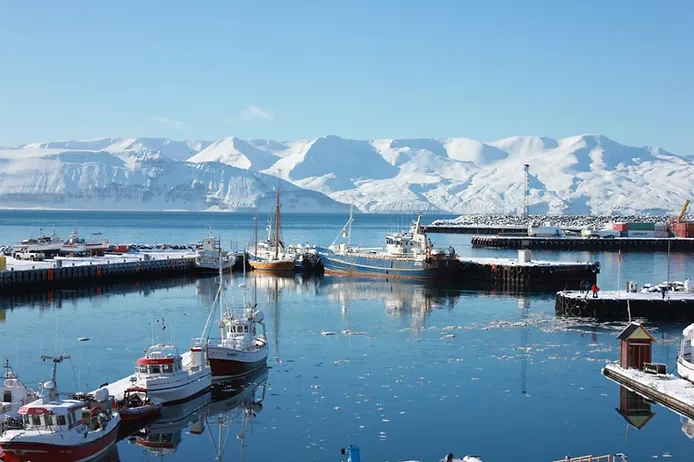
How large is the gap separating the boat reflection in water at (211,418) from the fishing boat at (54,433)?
1783 millimetres

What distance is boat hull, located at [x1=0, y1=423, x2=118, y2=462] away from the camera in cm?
2334

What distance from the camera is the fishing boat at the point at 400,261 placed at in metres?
74.3

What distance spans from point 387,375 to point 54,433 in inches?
569

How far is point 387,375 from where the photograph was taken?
35062 mm

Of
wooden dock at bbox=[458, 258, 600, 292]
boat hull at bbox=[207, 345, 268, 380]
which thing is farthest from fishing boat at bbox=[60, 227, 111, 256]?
boat hull at bbox=[207, 345, 268, 380]

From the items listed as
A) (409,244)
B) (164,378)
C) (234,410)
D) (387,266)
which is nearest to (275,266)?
(387,266)

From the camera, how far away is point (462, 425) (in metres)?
28.5

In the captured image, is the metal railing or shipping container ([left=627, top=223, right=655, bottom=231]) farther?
shipping container ([left=627, top=223, right=655, bottom=231])

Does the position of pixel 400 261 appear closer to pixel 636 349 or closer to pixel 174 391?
pixel 636 349

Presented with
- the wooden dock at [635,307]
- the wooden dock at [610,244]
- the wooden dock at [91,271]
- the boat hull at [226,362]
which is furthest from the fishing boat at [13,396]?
the wooden dock at [610,244]

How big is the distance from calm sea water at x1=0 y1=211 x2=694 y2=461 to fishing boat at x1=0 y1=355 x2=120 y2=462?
1.36m

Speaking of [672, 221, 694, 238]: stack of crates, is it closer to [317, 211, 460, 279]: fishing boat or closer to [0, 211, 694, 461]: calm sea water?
[317, 211, 460, 279]: fishing boat

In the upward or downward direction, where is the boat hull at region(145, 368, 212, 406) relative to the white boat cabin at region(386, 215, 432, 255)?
downward

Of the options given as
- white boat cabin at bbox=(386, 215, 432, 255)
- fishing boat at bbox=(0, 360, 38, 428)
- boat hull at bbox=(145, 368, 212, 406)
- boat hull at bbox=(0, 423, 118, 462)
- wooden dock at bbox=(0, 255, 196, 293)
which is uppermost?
white boat cabin at bbox=(386, 215, 432, 255)
